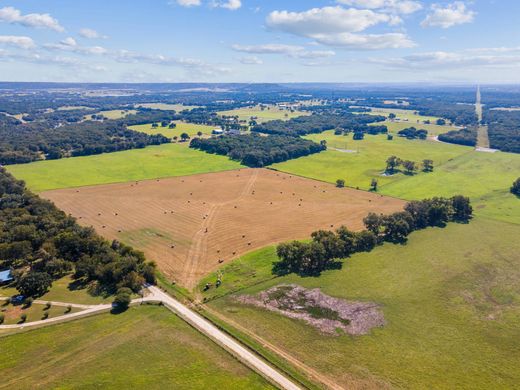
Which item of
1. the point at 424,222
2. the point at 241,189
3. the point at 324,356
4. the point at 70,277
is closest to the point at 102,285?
the point at 70,277

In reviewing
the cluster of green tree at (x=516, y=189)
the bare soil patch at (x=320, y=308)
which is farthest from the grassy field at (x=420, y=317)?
the cluster of green tree at (x=516, y=189)

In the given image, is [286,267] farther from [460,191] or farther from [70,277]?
[460,191]

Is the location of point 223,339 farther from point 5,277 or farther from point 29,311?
point 5,277

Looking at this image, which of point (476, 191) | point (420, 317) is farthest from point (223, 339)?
point (476, 191)

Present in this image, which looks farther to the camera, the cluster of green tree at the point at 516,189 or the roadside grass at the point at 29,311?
the cluster of green tree at the point at 516,189

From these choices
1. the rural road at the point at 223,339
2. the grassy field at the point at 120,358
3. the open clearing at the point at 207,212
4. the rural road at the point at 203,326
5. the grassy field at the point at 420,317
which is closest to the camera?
the grassy field at the point at 120,358

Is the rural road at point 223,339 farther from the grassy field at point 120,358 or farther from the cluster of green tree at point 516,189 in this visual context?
the cluster of green tree at point 516,189
